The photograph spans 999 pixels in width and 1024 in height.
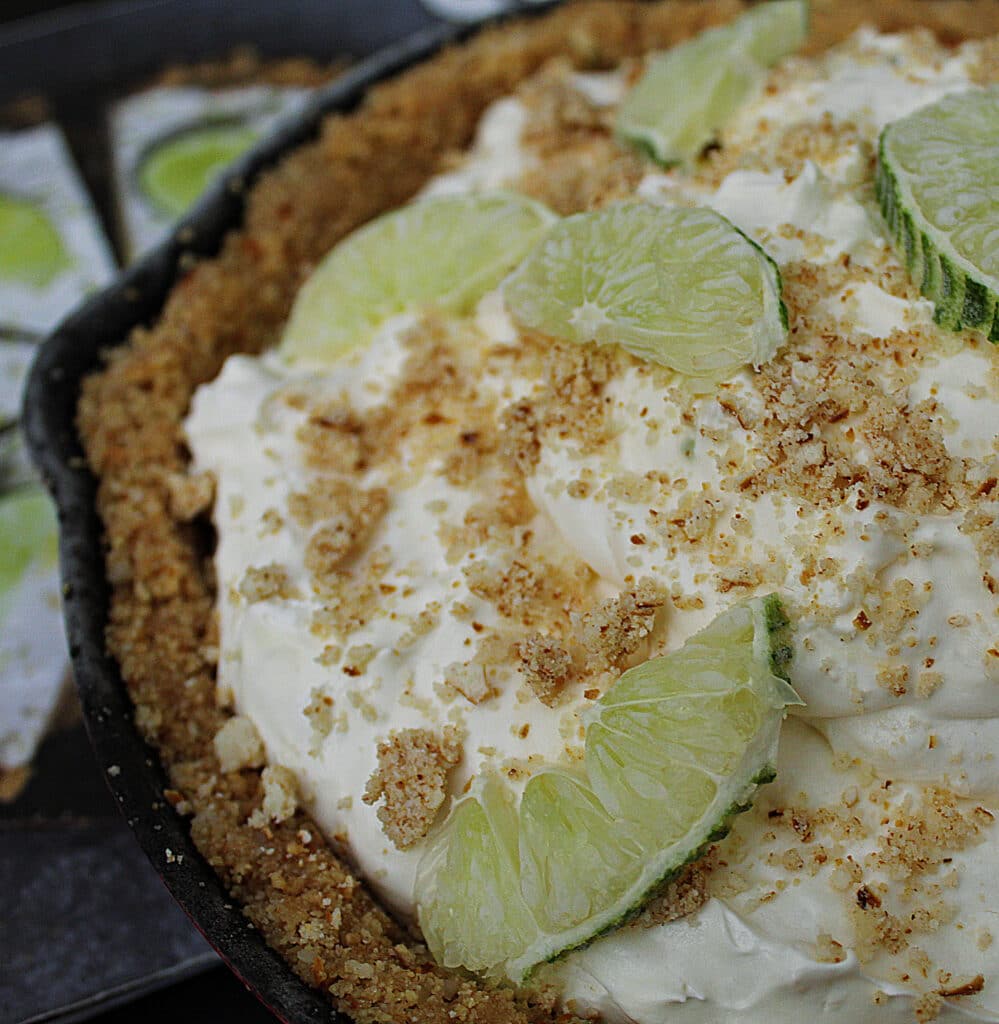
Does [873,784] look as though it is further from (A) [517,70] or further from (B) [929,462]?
(A) [517,70]

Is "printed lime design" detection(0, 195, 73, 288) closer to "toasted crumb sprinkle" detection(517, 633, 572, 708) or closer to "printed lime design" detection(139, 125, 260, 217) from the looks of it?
"printed lime design" detection(139, 125, 260, 217)


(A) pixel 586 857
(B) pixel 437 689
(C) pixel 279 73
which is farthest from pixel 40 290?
(A) pixel 586 857

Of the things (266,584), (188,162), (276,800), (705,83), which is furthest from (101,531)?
(188,162)

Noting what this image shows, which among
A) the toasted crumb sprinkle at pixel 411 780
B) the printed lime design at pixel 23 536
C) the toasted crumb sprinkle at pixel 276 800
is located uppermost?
the toasted crumb sprinkle at pixel 411 780

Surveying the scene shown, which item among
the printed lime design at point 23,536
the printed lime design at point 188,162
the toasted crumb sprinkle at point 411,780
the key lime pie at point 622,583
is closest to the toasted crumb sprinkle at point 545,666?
the key lime pie at point 622,583

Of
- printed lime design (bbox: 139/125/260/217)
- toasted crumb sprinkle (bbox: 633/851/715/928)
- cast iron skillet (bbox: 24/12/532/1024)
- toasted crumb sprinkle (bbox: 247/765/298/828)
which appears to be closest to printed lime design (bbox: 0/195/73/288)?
printed lime design (bbox: 139/125/260/217)

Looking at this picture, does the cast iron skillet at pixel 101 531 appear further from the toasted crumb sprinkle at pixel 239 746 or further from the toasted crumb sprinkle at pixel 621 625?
the toasted crumb sprinkle at pixel 621 625

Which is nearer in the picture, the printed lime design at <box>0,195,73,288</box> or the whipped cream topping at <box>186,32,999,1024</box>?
the whipped cream topping at <box>186,32,999,1024</box>
